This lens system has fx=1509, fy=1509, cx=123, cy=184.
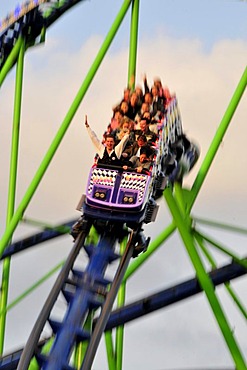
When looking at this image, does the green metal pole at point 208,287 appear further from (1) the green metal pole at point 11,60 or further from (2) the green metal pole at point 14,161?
(1) the green metal pole at point 11,60

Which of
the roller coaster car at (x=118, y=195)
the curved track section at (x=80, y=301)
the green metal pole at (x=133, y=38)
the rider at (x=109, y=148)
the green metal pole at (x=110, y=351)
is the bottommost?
the green metal pole at (x=110, y=351)

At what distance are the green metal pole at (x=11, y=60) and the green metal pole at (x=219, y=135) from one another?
251cm

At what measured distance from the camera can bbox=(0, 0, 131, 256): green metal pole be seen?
12480mm

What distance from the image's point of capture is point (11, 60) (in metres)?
13.8

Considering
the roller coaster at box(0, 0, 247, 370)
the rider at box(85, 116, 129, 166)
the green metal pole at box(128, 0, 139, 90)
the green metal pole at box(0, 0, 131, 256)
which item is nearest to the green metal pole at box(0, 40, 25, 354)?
the roller coaster at box(0, 0, 247, 370)

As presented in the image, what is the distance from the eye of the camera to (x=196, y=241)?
1232 cm

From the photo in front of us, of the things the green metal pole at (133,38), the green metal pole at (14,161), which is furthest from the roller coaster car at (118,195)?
the green metal pole at (14,161)

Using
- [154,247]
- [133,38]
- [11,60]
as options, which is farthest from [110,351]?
[11,60]

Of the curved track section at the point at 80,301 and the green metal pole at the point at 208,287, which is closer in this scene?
the curved track section at the point at 80,301

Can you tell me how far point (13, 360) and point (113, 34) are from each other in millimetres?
2959

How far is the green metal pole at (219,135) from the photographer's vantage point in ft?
39.1

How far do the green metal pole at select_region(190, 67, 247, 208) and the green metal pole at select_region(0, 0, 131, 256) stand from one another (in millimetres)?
1340

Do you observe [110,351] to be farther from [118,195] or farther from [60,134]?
[118,195]

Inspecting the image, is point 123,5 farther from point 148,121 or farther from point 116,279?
point 116,279
